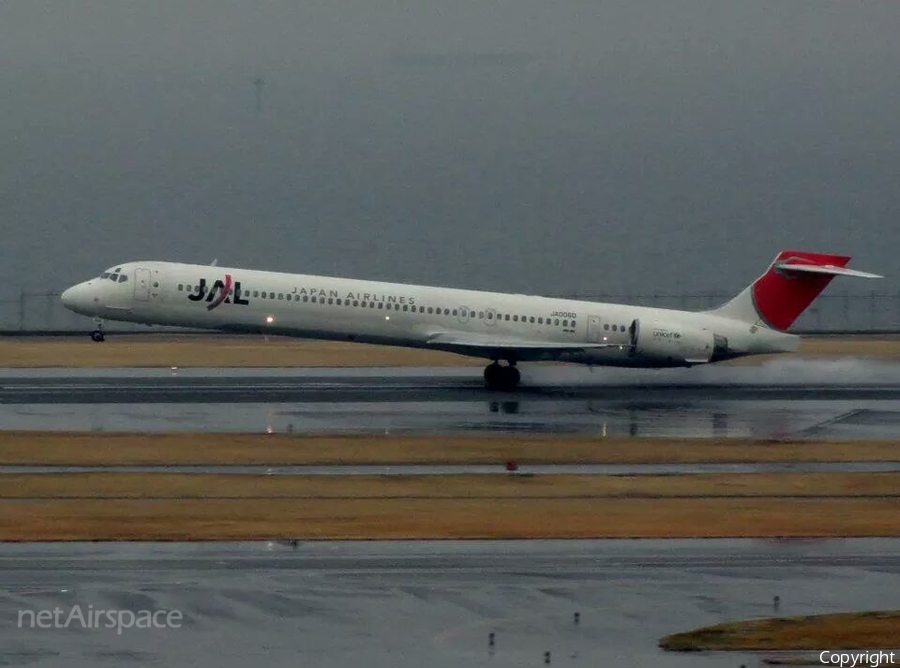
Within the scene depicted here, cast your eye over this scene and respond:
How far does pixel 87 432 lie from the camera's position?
40.4 meters

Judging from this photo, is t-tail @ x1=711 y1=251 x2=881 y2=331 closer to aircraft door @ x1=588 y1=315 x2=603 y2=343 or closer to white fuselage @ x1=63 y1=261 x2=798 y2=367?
white fuselage @ x1=63 y1=261 x2=798 y2=367

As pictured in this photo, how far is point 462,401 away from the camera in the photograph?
4834 centimetres

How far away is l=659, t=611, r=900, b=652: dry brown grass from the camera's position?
19500 mm

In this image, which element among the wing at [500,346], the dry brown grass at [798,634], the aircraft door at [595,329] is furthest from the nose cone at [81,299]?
the dry brown grass at [798,634]

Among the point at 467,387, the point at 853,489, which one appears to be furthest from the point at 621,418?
the point at 853,489

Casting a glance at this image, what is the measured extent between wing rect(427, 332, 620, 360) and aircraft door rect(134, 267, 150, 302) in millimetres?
9749

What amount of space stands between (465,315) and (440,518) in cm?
2377

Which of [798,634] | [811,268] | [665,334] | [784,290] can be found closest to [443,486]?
[798,634]

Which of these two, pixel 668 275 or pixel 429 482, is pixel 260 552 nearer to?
pixel 429 482

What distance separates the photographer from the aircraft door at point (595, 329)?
52.5m

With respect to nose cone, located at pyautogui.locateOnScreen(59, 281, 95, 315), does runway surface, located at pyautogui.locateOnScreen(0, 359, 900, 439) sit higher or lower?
lower

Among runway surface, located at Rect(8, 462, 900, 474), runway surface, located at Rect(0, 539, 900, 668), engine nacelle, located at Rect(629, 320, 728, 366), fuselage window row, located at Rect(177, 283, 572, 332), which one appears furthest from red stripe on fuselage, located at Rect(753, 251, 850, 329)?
runway surface, located at Rect(0, 539, 900, 668)

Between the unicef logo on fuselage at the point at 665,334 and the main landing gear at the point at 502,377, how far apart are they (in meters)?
5.01

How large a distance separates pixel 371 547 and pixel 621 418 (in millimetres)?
20039
